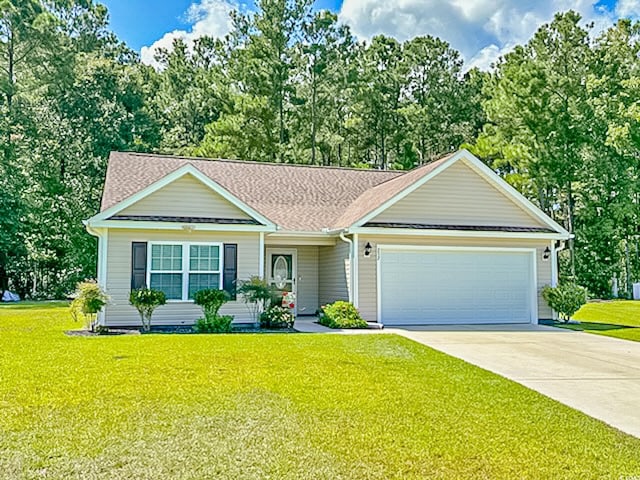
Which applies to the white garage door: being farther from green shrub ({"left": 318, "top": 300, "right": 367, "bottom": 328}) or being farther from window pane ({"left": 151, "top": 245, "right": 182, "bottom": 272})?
window pane ({"left": 151, "top": 245, "right": 182, "bottom": 272})

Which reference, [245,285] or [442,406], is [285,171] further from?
[442,406]

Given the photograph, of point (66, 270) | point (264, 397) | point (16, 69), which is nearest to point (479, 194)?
point (264, 397)

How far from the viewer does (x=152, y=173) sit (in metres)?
16.8

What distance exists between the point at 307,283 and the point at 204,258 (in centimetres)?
438

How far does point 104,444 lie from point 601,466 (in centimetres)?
414

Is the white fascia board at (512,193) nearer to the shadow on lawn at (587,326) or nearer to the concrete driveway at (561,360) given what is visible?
the shadow on lawn at (587,326)

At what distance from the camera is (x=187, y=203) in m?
14.0

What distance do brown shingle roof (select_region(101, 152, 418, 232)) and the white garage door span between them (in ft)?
6.55

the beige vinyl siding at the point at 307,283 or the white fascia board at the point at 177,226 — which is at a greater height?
the white fascia board at the point at 177,226

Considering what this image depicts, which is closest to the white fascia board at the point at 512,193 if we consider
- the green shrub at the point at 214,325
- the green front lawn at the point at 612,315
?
the green front lawn at the point at 612,315

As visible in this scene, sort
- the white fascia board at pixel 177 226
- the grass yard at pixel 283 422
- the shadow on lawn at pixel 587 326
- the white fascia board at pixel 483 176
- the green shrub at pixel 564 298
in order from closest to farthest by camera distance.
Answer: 1. the grass yard at pixel 283 422
2. the white fascia board at pixel 177 226
3. the shadow on lawn at pixel 587 326
4. the white fascia board at pixel 483 176
5. the green shrub at pixel 564 298

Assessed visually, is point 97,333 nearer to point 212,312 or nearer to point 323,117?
point 212,312

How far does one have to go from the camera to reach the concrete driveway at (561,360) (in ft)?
21.6

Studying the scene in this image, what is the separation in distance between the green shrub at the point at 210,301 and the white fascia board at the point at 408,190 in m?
3.91
